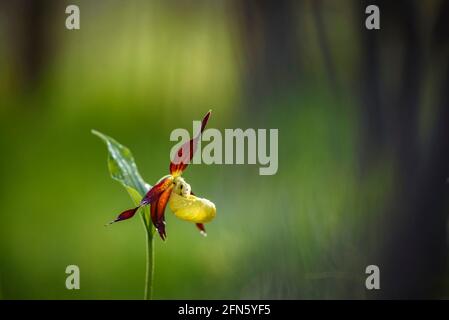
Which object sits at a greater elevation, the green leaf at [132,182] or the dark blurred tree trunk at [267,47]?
the dark blurred tree trunk at [267,47]

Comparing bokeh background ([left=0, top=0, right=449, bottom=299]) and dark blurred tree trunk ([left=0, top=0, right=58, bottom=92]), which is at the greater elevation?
dark blurred tree trunk ([left=0, top=0, right=58, bottom=92])

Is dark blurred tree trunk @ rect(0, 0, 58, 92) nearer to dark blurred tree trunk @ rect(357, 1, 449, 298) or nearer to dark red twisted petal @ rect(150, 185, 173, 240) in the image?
dark red twisted petal @ rect(150, 185, 173, 240)

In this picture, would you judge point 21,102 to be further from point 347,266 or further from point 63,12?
point 347,266

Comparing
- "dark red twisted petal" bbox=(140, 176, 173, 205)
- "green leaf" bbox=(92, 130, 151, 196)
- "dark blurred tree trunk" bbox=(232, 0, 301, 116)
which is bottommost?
"dark red twisted petal" bbox=(140, 176, 173, 205)

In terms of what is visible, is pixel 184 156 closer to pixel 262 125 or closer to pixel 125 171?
pixel 125 171

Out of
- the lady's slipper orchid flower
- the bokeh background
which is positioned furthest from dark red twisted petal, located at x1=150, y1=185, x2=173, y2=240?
the bokeh background

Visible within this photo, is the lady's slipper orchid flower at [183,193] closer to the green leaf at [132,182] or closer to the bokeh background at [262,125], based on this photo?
the green leaf at [132,182]

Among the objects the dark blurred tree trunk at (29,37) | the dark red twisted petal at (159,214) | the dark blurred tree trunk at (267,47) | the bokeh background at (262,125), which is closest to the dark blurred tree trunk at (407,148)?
the bokeh background at (262,125)
